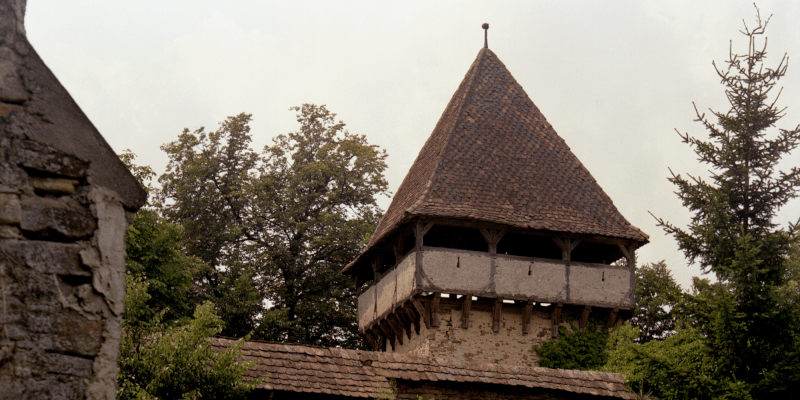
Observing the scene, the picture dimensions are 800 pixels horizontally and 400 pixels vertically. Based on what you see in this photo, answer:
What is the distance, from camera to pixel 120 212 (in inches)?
173

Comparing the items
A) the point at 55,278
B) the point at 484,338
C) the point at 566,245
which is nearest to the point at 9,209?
the point at 55,278

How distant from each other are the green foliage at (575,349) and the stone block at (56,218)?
578 inches

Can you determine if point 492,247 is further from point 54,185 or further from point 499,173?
point 54,185

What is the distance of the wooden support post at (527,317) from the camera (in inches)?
710

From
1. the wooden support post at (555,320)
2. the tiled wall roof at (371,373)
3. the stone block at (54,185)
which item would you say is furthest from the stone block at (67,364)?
the wooden support post at (555,320)

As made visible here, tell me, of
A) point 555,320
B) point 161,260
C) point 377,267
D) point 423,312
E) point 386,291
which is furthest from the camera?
point 377,267

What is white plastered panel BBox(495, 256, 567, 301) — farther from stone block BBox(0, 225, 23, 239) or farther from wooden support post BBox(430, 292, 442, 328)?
stone block BBox(0, 225, 23, 239)

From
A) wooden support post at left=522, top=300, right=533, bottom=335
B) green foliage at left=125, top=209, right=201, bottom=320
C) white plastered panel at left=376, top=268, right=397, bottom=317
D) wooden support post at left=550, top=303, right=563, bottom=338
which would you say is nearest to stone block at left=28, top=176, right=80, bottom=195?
wooden support post at left=522, top=300, right=533, bottom=335

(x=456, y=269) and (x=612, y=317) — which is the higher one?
(x=456, y=269)

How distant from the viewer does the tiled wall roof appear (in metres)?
10.8

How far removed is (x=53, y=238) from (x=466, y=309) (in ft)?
46.3

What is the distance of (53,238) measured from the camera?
163 inches

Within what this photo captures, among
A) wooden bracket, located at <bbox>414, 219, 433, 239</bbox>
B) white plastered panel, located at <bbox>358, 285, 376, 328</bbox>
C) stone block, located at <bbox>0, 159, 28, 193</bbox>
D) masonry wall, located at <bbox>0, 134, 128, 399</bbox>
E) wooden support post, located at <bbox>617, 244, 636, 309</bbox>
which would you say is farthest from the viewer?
white plastered panel, located at <bbox>358, 285, 376, 328</bbox>

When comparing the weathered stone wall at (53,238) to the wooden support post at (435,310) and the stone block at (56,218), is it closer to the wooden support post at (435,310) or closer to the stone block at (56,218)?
the stone block at (56,218)
